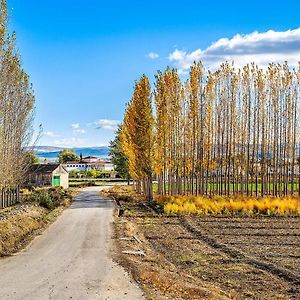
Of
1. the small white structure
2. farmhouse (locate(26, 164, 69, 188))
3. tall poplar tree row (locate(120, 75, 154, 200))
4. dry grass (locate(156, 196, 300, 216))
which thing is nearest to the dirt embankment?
dry grass (locate(156, 196, 300, 216))

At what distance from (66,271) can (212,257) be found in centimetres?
521

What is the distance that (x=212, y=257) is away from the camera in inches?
658

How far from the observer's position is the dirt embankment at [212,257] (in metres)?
12.2

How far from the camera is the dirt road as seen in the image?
1127 centimetres

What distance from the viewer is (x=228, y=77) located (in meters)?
44.0

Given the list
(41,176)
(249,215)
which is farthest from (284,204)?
(41,176)

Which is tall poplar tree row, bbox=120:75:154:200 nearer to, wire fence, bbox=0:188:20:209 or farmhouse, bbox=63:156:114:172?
wire fence, bbox=0:188:20:209

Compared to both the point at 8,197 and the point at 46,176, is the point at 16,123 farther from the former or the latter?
the point at 46,176

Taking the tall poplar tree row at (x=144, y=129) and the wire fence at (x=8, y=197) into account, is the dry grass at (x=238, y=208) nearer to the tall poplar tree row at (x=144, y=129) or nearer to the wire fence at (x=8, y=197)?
the tall poplar tree row at (x=144, y=129)

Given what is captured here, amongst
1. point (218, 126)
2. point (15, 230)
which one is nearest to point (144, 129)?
point (218, 126)

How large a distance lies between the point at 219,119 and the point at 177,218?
15875mm

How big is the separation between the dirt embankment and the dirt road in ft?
1.85

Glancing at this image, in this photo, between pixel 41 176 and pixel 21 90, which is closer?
pixel 21 90

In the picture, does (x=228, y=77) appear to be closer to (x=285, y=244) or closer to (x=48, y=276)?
(x=285, y=244)
